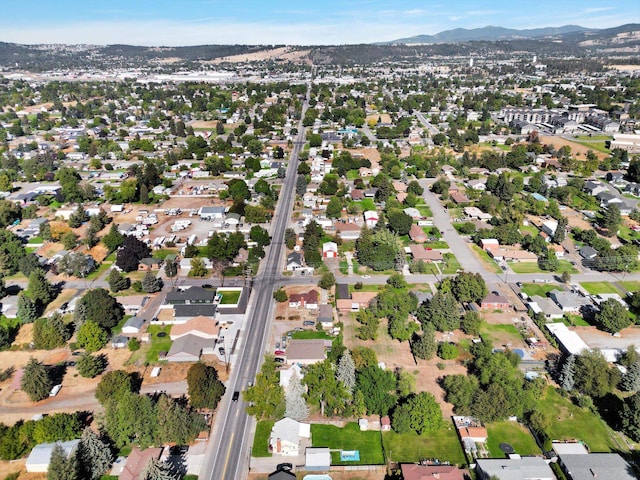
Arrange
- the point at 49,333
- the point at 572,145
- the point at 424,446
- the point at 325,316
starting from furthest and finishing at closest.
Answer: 1. the point at 572,145
2. the point at 325,316
3. the point at 49,333
4. the point at 424,446

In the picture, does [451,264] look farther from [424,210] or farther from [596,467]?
[596,467]

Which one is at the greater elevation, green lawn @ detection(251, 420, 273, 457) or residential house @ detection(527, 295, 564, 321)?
green lawn @ detection(251, 420, 273, 457)

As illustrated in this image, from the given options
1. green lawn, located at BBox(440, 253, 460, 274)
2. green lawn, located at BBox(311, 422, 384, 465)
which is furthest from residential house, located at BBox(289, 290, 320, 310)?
green lawn, located at BBox(440, 253, 460, 274)

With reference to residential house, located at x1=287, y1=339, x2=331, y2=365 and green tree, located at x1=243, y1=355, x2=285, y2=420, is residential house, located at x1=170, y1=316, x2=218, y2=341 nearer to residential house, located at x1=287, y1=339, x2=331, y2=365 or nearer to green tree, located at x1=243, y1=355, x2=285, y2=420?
residential house, located at x1=287, y1=339, x2=331, y2=365

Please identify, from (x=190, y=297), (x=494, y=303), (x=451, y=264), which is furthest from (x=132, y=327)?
(x=451, y=264)

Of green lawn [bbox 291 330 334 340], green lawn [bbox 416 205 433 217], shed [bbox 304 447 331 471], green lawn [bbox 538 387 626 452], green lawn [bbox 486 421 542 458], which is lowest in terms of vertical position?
green lawn [bbox 416 205 433 217]

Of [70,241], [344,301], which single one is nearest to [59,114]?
[70,241]

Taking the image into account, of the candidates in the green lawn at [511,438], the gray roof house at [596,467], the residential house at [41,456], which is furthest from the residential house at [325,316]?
the residential house at [41,456]
